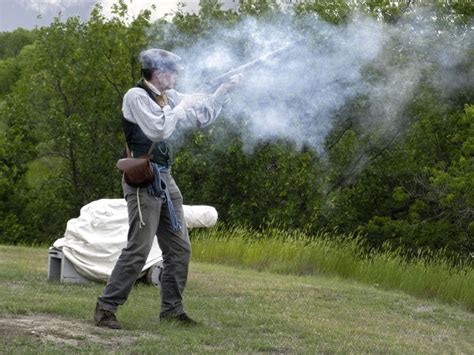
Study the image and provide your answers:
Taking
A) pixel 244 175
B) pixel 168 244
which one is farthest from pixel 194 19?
pixel 168 244

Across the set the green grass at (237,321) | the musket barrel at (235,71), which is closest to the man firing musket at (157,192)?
the musket barrel at (235,71)

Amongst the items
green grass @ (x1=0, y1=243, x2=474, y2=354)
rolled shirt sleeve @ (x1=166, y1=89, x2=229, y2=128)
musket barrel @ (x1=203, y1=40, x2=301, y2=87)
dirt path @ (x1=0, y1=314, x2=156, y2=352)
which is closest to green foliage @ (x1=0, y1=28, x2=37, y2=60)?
green grass @ (x1=0, y1=243, x2=474, y2=354)

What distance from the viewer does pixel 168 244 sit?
702cm

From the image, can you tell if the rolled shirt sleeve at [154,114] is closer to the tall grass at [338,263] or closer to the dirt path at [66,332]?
the dirt path at [66,332]

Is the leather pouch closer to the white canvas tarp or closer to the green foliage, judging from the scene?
the white canvas tarp

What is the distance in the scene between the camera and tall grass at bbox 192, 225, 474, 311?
42.1 feet

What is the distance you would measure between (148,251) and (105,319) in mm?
599

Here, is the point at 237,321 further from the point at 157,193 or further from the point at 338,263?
the point at 338,263

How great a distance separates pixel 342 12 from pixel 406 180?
23.4ft

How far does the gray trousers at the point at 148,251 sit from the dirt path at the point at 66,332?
0.29 metres

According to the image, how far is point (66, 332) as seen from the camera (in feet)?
20.7

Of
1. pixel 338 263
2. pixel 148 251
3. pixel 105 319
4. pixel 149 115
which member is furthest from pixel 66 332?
pixel 338 263

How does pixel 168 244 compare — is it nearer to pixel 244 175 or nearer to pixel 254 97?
pixel 254 97

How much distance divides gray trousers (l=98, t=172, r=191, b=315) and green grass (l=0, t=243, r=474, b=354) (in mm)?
236
